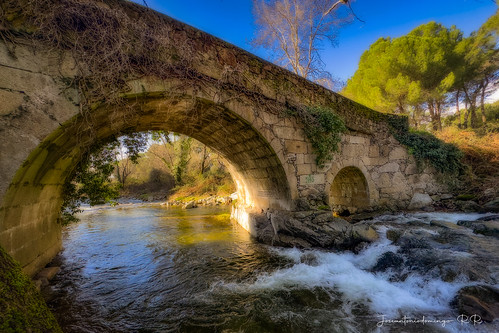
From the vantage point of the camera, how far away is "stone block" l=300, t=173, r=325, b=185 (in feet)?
17.8

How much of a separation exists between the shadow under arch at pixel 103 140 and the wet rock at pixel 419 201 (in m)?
4.81

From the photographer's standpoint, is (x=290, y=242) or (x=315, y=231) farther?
(x=290, y=242)

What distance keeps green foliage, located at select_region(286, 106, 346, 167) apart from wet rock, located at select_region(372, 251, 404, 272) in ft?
7.90

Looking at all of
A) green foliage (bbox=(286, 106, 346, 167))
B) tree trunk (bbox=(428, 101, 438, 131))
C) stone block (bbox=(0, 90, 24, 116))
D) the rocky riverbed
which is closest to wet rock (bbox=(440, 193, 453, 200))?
the rocky riverbed

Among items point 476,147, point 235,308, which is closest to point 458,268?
point 235,308

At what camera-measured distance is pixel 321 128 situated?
548 centimetres

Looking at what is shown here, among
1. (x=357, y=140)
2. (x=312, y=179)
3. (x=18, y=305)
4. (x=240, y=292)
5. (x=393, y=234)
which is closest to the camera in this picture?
(x=18, y=305)

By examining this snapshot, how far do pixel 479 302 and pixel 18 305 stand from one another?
4.12m

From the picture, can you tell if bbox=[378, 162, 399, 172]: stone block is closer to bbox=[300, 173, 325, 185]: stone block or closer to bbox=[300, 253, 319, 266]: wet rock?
bbox=[300, 173, 325, 185]: stone block

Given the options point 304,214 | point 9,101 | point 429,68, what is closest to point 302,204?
point 304,214

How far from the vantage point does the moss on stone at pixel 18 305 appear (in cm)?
124

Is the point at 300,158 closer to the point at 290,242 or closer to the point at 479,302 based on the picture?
the point at 290,242

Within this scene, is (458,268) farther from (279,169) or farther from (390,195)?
(390,195)

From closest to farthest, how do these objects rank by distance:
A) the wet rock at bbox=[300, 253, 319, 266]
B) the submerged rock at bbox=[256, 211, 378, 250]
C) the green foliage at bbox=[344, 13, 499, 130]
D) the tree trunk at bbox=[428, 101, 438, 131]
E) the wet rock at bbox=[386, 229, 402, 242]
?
the wet rock at bbox=[300, 253, 319, 266] < the wet rock at bbox=[386, 229, 402, 242] < the submerged rock at bbox=[256, 211, 378, 250] < the green foliage at bbox=[344, 13, 499, 130] < the tree trunk at bbox=[428, 101, 438, 131]
